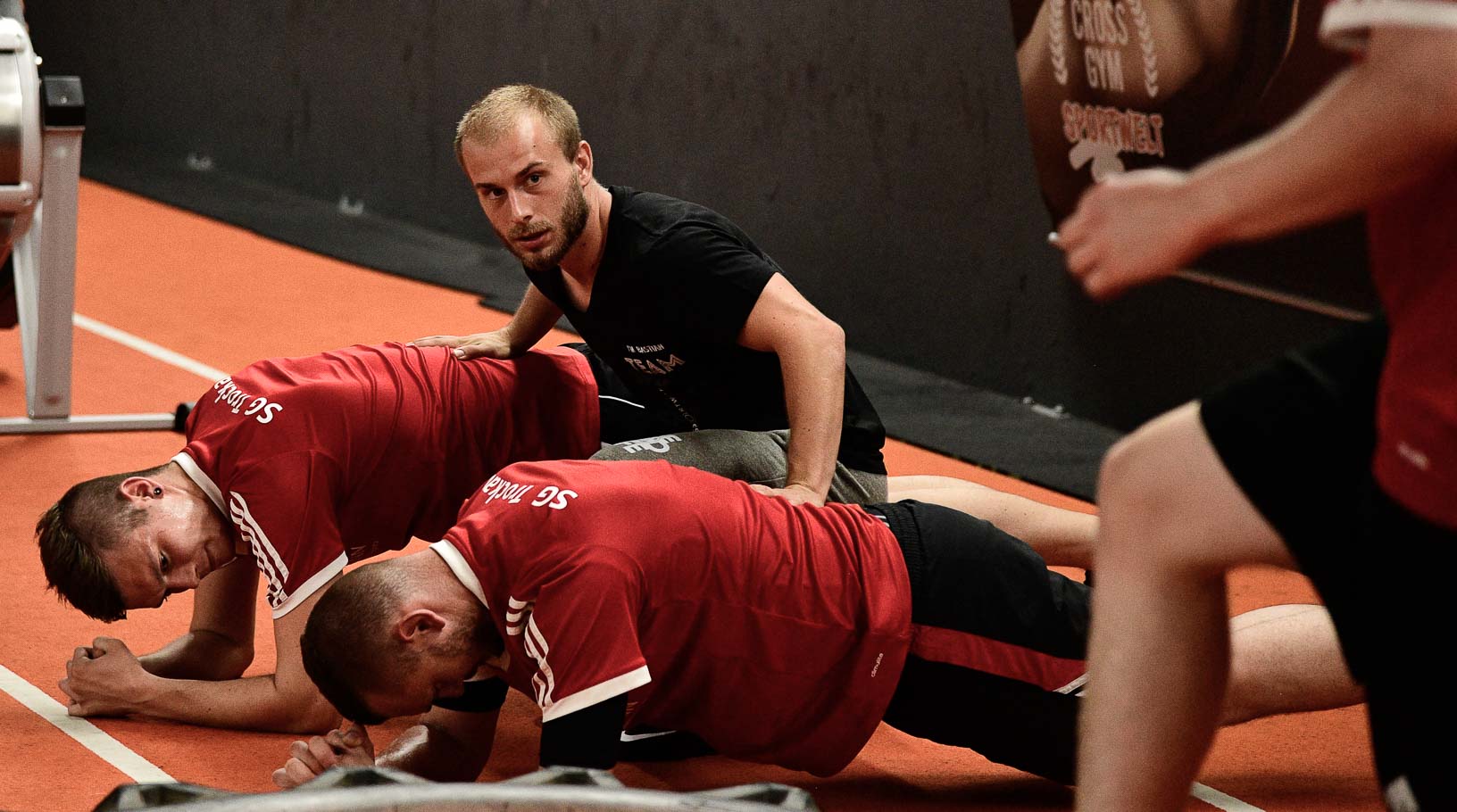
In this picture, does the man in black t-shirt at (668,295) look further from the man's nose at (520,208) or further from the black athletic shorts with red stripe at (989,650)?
the black athletic shorts with red stripe at (989,650)

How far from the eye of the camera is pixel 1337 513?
1562mm

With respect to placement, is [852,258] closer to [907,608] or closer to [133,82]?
[907,608]

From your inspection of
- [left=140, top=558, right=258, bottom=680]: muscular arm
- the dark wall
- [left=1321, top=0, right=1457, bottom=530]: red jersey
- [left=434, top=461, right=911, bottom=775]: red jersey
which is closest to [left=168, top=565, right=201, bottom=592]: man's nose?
[left=140, top=558, right=258, bottom=680]: muscular arm

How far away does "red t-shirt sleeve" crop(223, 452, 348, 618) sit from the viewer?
292cm

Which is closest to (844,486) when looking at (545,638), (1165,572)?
(545,638)

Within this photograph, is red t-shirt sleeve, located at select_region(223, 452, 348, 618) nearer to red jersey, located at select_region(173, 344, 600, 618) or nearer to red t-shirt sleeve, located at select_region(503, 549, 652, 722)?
red jersey, located at select_region(173, 344, 600, 618)

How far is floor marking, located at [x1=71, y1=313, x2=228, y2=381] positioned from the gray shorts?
281 centimetres

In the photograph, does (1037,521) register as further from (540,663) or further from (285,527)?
(285,527)

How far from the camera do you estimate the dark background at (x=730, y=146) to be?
5.93 m

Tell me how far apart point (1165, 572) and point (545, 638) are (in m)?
1.02

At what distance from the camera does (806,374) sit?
3.23m

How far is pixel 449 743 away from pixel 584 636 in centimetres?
59

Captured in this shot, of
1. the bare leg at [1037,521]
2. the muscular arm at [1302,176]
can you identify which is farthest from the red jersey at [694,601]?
the muscular arm at [1302,176]

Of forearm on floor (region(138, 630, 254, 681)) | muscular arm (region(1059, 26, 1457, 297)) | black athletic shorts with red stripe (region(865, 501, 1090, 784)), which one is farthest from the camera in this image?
forearm on floor (region(138, 630, 254, 681))
